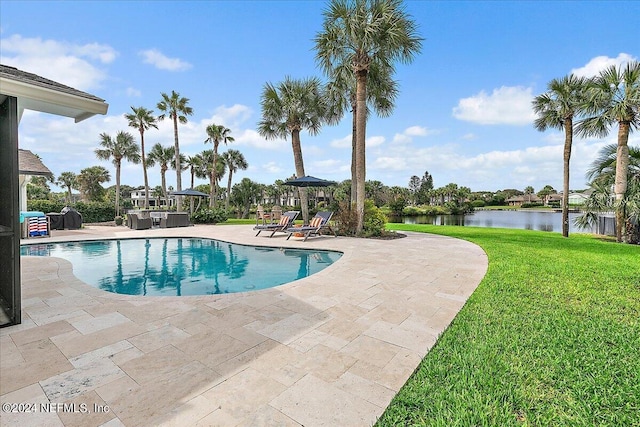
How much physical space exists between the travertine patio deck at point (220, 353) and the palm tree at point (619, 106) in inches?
526

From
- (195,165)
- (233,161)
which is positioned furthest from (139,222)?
(233,161)

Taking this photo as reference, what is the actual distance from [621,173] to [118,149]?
3728cm

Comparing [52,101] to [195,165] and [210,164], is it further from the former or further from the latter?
[195,165]

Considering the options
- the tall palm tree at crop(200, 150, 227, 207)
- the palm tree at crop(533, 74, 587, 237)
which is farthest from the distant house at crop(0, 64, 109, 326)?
the tall palm tree at crop(200, 150, 227, 207)

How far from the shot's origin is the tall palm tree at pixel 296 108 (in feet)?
53.8

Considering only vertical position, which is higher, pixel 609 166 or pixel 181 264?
pixel 609 166

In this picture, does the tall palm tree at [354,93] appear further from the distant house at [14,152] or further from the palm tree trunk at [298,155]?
the distant house at [14,152]

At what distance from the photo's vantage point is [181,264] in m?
7.83

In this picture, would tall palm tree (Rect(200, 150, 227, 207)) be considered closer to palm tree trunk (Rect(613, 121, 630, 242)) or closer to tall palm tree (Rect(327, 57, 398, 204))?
tall palm tree (Rect(327, 57, 398, 204))

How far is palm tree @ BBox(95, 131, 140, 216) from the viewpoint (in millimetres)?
28359

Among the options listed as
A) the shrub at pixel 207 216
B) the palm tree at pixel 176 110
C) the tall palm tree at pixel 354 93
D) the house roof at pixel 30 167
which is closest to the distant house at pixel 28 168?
the house roof at pixel 30 167

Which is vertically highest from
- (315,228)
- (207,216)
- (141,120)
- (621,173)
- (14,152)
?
(141,120)

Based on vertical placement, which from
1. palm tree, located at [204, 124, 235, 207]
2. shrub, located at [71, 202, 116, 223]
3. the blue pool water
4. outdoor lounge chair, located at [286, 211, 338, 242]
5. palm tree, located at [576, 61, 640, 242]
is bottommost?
the blue pool water

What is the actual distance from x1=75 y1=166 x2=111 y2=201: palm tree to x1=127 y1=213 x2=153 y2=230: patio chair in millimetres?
42516
